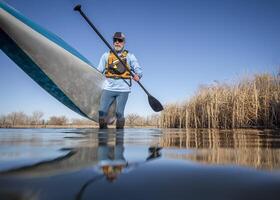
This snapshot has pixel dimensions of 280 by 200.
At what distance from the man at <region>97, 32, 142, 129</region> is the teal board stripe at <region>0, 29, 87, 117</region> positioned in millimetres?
909

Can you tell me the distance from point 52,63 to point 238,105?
6.24m

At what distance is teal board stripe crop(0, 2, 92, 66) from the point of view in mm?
4539

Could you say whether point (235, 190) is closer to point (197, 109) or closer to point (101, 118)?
point (101, 118)

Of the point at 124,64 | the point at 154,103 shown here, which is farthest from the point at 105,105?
the point at 154,103

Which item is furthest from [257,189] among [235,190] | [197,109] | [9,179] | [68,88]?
[197,109]

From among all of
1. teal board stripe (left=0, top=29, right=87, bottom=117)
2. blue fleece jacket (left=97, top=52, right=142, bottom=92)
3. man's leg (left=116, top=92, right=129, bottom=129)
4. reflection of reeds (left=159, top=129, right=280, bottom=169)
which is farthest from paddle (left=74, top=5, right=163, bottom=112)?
reflection of reeds (left=159, top=129, right=280, bottom=169)

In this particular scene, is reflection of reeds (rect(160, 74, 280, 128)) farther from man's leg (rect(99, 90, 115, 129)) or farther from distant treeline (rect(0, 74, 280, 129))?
man's leg (rect(99, 90, 115, 129))

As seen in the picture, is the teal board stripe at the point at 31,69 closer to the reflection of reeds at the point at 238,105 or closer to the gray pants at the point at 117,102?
the gray pants at the point at 117,102

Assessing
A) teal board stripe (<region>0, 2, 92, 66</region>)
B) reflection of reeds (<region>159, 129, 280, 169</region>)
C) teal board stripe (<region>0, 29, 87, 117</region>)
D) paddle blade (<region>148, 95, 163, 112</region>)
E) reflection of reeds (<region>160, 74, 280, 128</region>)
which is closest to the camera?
reflection of reeds (<region>159, 129, 280, 169</region>)

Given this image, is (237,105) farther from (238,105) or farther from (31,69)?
(31,69)

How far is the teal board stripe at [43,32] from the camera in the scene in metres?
4.54

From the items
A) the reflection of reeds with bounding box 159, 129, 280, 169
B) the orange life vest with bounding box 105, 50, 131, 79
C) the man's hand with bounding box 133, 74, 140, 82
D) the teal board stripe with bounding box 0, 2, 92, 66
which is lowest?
the reflection of reeds with bounding box 159, 129, 280, 169

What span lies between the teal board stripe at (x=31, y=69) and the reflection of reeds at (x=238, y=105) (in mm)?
5406

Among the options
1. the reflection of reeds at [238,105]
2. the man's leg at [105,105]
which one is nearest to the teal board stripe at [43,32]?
the man's leg at [105,105]
